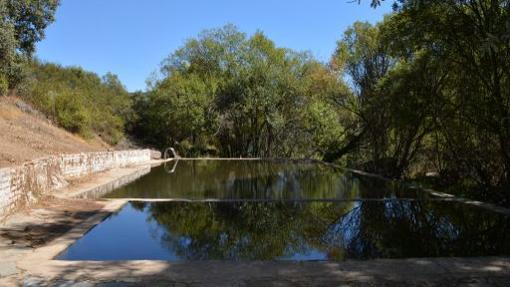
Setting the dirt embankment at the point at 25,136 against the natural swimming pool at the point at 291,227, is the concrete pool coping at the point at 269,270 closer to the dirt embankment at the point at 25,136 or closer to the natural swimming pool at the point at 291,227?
the natural swimming pool at the point at 291,227

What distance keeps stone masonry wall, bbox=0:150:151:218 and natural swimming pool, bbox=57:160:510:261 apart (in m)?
1.47

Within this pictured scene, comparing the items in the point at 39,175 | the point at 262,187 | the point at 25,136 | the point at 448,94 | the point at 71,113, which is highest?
the point at 71,113

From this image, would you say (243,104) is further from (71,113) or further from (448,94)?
(448,94)

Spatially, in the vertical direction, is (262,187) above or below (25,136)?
Answer: below

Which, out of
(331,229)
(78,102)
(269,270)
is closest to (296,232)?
(331,229)

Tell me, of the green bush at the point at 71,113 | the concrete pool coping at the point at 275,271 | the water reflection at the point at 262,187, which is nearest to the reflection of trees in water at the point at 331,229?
the concrete pool coping at the point at 275,271

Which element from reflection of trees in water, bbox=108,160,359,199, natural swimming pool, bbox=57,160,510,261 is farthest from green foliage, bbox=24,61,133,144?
natural swimming pool, bbox=57,160,510,261

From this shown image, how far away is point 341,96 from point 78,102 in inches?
546

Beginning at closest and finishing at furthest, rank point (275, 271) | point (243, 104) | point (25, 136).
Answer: point (275, 271) → point (25, 136) → point (243, 104)

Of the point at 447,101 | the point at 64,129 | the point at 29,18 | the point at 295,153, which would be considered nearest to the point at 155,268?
the point at 447,101

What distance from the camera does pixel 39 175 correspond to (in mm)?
10672

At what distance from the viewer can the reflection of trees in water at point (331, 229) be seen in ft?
22.6

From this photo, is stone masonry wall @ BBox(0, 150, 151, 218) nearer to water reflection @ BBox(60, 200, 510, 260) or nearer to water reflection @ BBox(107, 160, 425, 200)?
water reflection @ BBox(107, 160, 425, 200)

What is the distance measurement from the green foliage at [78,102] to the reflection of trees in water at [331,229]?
55.6 ft
